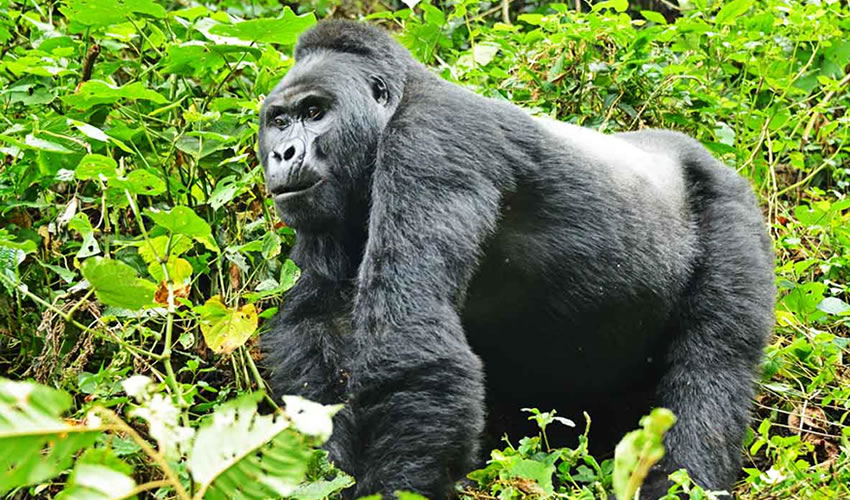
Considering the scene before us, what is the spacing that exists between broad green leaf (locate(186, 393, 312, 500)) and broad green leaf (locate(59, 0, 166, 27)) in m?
2.69

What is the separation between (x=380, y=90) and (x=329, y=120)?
0.27 metres

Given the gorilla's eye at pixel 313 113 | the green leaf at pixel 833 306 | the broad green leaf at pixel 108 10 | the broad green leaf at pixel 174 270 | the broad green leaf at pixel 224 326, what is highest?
the broad green leaf at pixel 108 10

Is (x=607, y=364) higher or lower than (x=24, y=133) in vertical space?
lower

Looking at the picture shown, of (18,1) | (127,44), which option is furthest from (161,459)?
(18,1)

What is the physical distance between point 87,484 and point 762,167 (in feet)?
15.0

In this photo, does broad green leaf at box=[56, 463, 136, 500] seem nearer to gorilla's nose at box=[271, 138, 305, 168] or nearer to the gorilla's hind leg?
gorilla's nose at box=[271, 138, 305, 168]

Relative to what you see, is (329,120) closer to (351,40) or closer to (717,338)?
(351,40)

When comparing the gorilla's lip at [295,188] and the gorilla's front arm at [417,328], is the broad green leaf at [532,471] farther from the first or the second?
the gorilla's lip at [295,188]

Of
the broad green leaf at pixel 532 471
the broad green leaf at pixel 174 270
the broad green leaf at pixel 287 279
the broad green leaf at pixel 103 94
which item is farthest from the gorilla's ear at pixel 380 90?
the broad green leaf at pixel 532 471

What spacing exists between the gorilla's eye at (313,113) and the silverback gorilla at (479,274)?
0.05 feet

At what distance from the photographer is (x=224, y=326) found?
3469 millimetres

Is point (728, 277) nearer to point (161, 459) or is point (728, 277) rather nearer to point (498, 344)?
point (498, 344)

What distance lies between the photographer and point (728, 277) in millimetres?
3973

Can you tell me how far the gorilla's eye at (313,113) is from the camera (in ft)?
12.1
